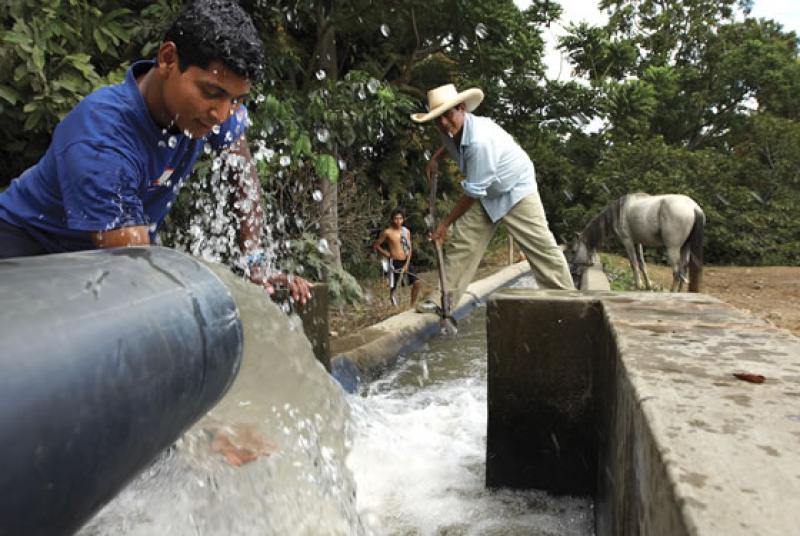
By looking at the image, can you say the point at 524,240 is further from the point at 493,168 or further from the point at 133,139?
the point at 133,139

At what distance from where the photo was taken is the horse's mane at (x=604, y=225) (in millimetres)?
9641

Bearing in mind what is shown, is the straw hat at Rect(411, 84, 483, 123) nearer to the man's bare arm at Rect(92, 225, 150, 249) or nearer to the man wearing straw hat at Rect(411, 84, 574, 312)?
the man wearing straw hat at Rect(411, 84, 574, 312)

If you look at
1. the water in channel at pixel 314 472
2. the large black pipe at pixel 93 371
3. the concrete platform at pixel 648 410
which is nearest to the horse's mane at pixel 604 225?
the water in channel at pixel 314 472

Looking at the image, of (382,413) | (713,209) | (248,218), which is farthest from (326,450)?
(713,209)

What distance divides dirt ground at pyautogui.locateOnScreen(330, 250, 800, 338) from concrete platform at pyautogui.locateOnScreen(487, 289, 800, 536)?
3392 millimetres

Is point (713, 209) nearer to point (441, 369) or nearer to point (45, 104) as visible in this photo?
point (441, 369)

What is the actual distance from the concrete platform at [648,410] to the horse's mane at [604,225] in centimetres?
718

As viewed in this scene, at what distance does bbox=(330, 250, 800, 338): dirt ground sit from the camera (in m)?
6.73

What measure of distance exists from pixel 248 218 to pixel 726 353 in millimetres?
1783

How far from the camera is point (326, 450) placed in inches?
97.0

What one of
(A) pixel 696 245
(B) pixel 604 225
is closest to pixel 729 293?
(A) pixel 696 245

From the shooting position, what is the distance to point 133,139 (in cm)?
185

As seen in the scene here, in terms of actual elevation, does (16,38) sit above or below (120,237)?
above

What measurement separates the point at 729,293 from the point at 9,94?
9.54 m
